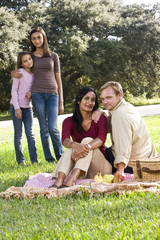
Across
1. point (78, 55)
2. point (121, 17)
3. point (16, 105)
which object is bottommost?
point (16, 105)

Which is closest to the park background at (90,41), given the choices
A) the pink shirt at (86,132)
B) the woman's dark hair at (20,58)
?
the woman's dark hair at (20,58)

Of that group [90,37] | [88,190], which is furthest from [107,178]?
[90,37]

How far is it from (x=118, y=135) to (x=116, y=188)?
680 millimetres

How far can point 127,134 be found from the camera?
3830 mm

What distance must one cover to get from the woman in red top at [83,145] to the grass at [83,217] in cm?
60

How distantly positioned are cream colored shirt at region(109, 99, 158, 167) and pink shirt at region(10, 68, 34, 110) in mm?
2009

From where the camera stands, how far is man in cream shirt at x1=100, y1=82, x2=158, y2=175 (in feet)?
12.5

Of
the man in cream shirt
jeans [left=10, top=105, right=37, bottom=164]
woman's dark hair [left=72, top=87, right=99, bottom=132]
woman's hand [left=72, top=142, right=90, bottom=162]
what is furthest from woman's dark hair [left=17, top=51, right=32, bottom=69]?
woman's hand [left=72, top=142, right=90, bottom=162]

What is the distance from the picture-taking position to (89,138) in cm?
405

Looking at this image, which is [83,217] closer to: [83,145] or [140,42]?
[83,145]

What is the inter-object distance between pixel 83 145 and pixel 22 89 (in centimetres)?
215

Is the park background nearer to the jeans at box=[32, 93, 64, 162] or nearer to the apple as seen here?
the jeans at box=[32, 93, 64, 162]

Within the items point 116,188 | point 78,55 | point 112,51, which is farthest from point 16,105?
point 112,51

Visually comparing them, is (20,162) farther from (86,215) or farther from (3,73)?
(3,73)
